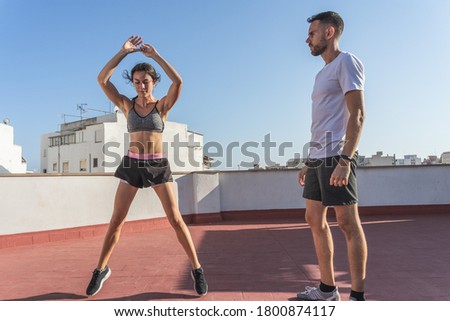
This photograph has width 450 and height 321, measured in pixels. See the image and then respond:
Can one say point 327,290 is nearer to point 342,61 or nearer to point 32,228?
point 342,61

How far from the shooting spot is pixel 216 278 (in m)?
3.28

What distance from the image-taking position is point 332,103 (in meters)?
2.28

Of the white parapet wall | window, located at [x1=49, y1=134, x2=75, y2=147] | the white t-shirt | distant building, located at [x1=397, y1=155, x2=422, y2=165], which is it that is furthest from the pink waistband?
window, located at [x1=49, y1=134, x2=75, y2=147]

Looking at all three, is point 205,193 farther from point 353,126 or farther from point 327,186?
point 353,126

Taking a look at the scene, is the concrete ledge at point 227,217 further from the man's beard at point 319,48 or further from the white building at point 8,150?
the white building at point 8,150

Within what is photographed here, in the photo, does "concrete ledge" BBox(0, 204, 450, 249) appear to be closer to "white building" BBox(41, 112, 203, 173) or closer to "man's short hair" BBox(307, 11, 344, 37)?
"man's short hair" BBox(307, 11, 344, 37)

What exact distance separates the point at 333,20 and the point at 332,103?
558 millimetres

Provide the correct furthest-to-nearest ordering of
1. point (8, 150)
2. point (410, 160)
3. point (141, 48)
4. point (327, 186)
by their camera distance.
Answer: point (8, 150) → point (410, 160) → point (141, 48) → point (327, 186)

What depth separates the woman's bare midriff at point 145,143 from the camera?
2.79 m

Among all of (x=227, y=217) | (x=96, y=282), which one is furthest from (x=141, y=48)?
(x=227, y=217)

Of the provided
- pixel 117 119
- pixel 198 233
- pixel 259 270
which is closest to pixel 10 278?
pixel 259 270

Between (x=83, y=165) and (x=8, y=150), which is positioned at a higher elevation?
(x=8, y=150)

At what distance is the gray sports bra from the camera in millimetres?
2801

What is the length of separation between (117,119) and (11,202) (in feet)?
122
